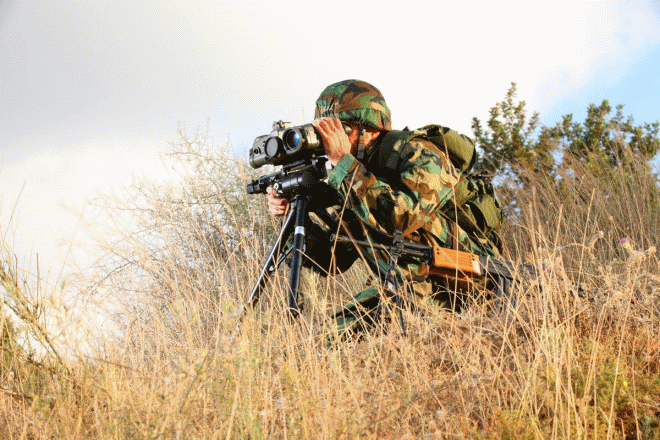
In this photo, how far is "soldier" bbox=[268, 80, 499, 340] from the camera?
3.50m

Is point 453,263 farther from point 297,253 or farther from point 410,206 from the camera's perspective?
point 297,253

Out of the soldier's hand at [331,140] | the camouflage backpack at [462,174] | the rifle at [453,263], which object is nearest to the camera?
the rifle at [453,263]

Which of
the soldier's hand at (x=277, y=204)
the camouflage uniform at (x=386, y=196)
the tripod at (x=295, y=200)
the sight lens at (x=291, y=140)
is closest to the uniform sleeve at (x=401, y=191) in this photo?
the camouflage uniform at (x=386, y=196)

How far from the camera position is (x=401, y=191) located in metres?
3.55

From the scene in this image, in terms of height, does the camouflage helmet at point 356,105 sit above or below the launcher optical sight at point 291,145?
above

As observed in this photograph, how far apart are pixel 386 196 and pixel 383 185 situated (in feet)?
0.22

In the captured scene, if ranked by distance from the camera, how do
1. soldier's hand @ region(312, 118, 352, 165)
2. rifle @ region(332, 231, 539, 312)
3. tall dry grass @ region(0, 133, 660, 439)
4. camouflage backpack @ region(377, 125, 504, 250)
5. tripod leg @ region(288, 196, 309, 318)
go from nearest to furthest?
tall dry grass @ region(0, 133, 660, 439)
tripod leg @ region(288, 196, 309, 318)
rifle @ region(332, 231, 539, 312)
soldier's hand @ region(312, 118, 352, 165)
camouflage backpack @ region(377, 125, 504, 250)

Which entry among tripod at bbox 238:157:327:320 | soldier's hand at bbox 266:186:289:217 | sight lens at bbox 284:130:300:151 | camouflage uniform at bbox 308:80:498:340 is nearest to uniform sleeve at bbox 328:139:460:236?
camouflage uniform at bbox 308:80:498:340

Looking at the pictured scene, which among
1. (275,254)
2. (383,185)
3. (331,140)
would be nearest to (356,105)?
(331,140)

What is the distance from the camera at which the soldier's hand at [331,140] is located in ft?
11.5

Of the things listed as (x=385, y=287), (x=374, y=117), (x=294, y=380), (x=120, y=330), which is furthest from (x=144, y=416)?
(x=120, y=330)

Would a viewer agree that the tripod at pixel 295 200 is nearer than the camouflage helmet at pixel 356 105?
Yes

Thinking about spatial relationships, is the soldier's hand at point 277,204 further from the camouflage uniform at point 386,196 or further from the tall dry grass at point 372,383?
the tall dry grass at point 372,383

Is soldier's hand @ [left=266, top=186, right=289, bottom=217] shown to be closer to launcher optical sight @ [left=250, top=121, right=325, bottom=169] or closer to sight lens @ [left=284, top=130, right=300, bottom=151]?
launcher optical sight @ [left=250, top=121, right=325, bottom=169]
